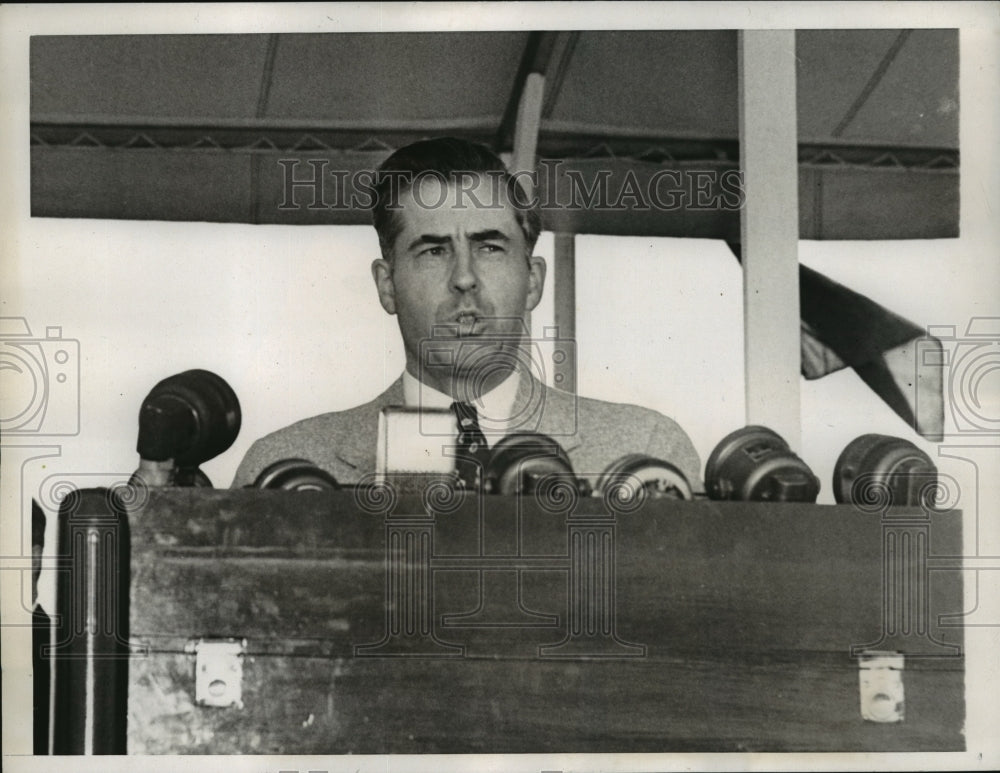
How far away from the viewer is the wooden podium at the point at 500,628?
Answer: 7.04 feet

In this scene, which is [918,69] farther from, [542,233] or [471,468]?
[471,468]

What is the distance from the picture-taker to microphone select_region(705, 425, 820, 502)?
7.26 ft

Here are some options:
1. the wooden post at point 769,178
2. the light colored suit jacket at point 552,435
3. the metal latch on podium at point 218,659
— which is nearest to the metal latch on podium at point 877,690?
the light colored suit jacket at point 552,435

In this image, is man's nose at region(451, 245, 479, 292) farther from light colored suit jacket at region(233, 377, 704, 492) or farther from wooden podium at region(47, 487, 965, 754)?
wooden podium at region(47, 487, 965, 754)

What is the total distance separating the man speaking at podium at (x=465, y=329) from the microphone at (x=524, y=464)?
0.02m

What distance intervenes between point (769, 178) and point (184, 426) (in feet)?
3.47

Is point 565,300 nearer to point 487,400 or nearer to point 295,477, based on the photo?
point 487,400

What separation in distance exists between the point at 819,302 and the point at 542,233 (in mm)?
482

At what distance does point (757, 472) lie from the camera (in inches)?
87.4

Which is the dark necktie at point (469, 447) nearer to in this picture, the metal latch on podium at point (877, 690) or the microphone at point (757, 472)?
the microphone at point (757, 472)

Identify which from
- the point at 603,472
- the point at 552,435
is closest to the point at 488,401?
the point at 552,435

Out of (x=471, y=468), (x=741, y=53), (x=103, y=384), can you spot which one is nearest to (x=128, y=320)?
(x=103, y=384)

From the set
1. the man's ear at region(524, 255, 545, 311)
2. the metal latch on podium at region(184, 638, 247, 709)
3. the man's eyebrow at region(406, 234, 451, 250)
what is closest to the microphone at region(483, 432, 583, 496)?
the man's ear at region(524, 255, 545, 311)

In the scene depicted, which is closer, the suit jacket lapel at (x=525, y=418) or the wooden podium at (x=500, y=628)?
the wooden podium at (x=500, y=628)
